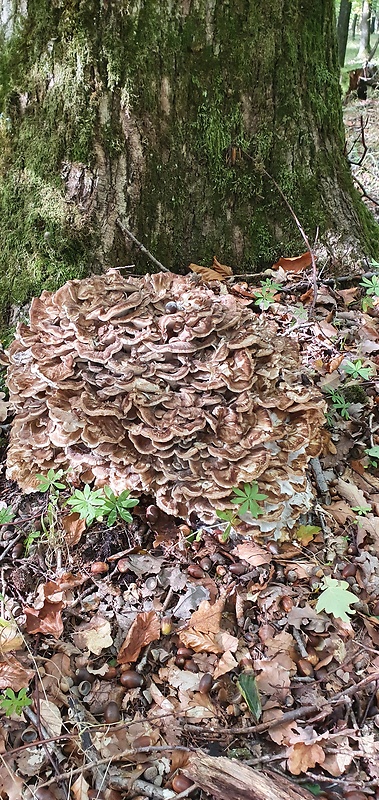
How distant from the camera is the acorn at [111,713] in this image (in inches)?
112

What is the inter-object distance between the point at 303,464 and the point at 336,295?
7.94ft

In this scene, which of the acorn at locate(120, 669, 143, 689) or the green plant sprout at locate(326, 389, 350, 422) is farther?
the green plant sprout at locate(326, 389, 350, 422)

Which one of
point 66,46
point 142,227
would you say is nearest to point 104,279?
point 142,227

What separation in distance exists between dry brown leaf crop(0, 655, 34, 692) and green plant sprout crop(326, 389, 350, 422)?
2.69m

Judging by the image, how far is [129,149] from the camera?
4.44 m

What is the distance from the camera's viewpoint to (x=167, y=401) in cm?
319

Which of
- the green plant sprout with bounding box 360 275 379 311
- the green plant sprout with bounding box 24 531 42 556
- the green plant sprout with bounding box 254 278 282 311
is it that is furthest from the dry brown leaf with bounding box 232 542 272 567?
the green plant sprout with bounding box 360 275 379 311

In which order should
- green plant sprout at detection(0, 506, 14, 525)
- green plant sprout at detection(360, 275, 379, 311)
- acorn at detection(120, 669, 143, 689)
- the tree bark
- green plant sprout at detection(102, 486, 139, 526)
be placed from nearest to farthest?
the tree bark < acorn at detection(120, 669, 143, 689) < green plant sprout at detection(102, 486, 139, 526) < green plant sprout at detection(0, 506, 14, 525) < green plant sprout at detection(360, 275, 379, 311)

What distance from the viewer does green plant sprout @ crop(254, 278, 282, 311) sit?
15.7 ft

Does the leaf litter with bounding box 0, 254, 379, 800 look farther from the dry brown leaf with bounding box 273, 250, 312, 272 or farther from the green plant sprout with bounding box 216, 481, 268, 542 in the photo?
the dry brown leaf with bounding box 273, 250, 312, 272

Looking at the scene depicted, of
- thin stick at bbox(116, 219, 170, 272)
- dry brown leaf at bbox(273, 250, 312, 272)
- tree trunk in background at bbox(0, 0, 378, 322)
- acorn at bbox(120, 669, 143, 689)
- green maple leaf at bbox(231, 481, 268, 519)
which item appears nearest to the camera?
acorn at bbox(120, 669, 143, 689)

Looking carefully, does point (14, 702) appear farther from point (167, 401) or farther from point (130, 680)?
point (167, 401)

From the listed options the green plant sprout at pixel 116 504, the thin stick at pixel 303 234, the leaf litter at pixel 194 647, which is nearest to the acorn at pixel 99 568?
the leaf litter at pixel 194 647

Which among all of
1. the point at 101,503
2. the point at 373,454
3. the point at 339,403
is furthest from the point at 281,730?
the point at 339,403
